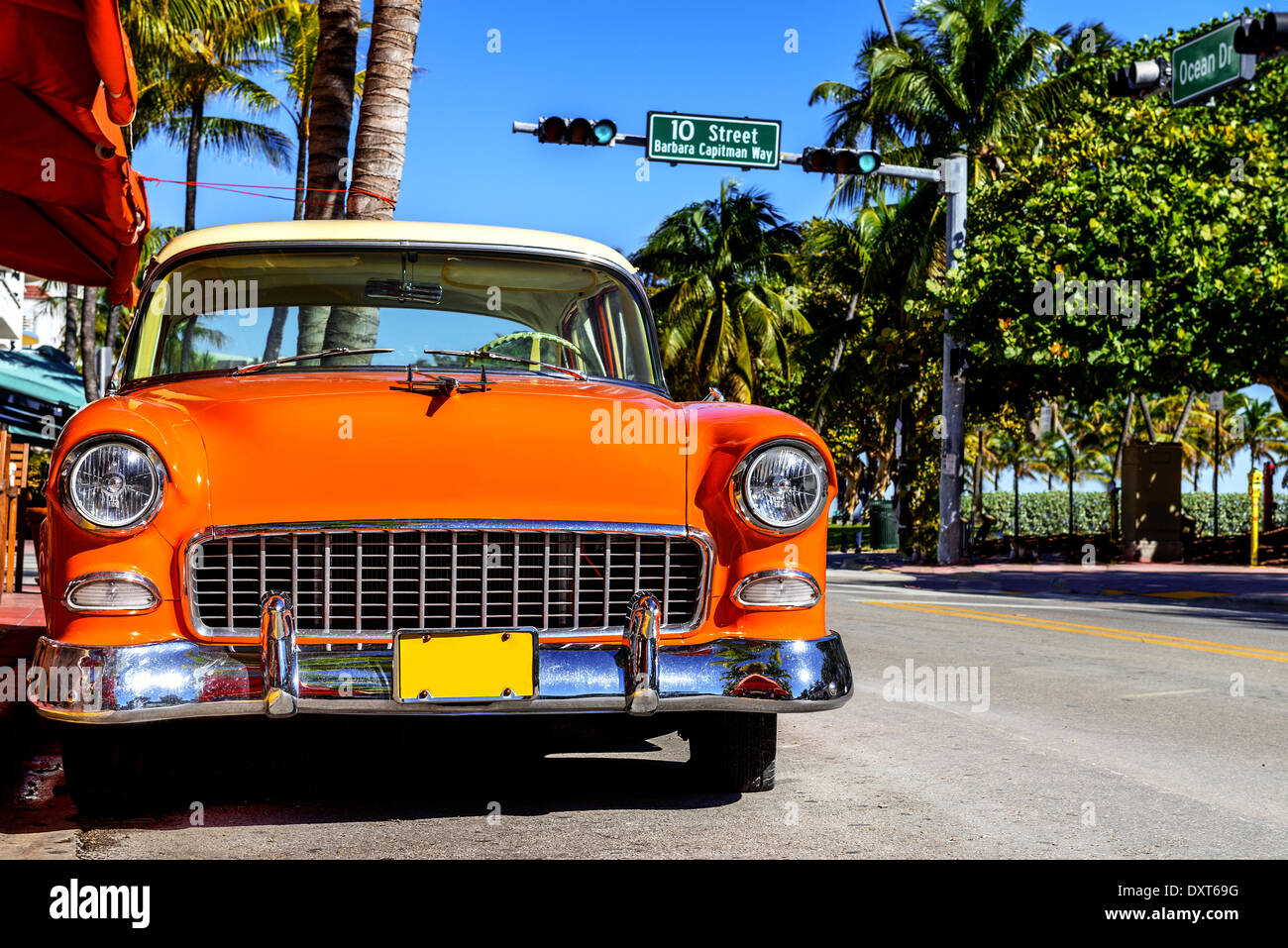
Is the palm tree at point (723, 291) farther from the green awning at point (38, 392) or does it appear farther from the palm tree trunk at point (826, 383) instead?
the green awning at point (38, 392)

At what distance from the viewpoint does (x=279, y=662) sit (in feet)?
12.0

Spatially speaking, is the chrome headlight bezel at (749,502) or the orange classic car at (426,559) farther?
the chrome headlight bezel at (749,502)

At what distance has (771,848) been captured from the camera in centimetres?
391

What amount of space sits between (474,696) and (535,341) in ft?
6.11

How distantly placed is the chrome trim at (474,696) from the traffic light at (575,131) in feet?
47.7

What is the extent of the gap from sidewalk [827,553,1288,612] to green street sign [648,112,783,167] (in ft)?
22.1

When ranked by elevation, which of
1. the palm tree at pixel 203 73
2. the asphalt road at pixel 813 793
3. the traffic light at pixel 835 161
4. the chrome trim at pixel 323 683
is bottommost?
the asphalt road at pixel 813 793

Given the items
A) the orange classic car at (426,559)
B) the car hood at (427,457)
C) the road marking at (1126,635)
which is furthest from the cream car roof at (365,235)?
the road marking at (1126,635)

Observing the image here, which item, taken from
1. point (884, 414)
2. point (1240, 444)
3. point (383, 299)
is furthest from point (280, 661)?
point (1240, 444)

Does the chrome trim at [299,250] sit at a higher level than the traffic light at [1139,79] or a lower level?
lower

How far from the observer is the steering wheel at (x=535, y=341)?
5152 millimetres

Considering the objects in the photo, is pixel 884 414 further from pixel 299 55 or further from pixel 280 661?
pixel 280 661

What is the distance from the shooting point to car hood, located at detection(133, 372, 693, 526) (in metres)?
3.86

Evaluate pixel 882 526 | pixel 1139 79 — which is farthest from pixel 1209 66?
pixel 882 526
